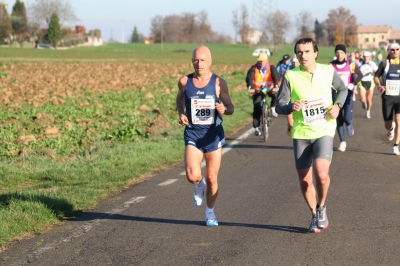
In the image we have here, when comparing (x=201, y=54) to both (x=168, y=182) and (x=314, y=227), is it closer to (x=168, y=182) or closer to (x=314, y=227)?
(x=314, y=227)

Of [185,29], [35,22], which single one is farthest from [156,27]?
[35,22]

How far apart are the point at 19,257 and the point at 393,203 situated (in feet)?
15.1

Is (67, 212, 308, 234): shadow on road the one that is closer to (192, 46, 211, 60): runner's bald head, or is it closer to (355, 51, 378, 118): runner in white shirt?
(192, 46, 211, 60): runner's bald head

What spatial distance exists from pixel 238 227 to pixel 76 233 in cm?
170

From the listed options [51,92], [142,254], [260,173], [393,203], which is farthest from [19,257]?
[51,92]

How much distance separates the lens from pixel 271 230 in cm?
741

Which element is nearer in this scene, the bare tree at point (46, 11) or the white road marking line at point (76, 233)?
the white road marking line at point (76, 233)

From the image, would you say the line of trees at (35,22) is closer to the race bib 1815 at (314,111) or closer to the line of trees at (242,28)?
the line of trees at (242,28)

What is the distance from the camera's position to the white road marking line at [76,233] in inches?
257

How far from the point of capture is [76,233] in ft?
24.4

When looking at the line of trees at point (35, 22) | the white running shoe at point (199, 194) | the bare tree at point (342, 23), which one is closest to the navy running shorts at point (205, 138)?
the white running shoe at point (199, 194)

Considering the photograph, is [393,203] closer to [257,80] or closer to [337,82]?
[337,82]

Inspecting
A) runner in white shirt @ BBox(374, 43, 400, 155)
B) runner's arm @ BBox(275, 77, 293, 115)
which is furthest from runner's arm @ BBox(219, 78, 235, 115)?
runner in white shirt @ BBox(374, 43, 400, 155)

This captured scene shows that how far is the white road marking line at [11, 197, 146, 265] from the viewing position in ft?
21.4
